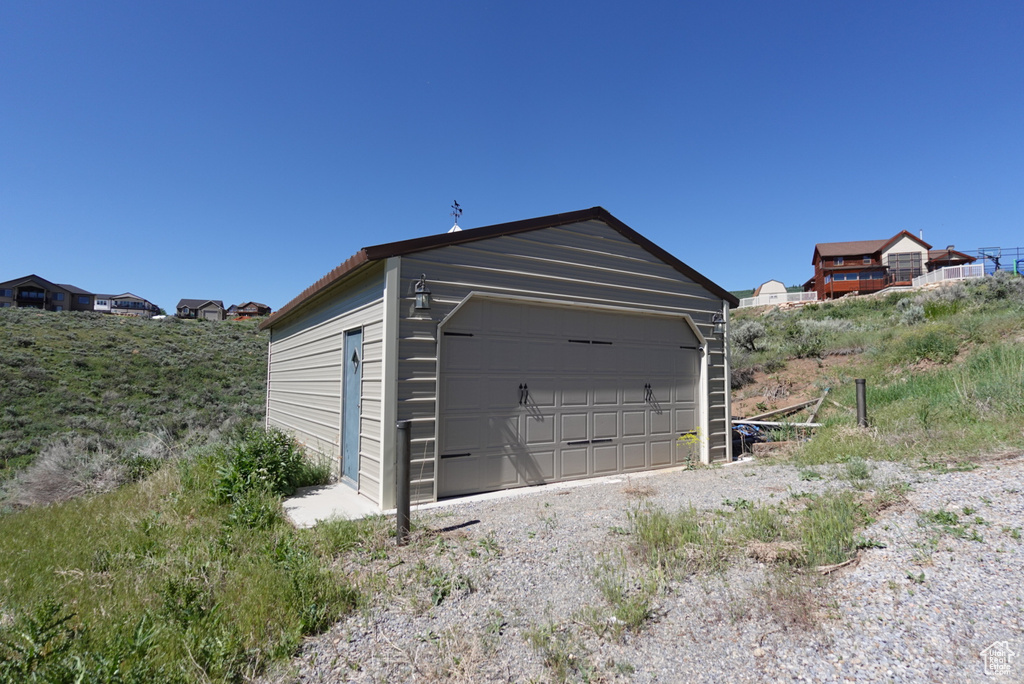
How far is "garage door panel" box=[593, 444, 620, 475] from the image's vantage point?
7070mm

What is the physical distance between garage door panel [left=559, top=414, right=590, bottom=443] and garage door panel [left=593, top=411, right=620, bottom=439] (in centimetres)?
17

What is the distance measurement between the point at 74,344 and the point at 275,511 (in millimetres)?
24999

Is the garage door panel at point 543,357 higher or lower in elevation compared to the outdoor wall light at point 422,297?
lower

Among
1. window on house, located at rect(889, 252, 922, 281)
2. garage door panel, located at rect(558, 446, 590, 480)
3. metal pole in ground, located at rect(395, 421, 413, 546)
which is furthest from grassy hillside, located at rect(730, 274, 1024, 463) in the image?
window on house, located at rect(889, 252, 922, 281)

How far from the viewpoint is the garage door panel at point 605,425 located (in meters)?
7.09

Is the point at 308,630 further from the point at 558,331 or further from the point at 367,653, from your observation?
the point at 558,331

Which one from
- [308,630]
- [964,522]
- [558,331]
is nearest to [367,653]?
[308,630]

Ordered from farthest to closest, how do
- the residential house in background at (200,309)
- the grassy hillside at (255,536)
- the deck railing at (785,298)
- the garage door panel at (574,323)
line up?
the residential house in background at (200,309)
the deck railing at (785,298)
the garage door panel at (574,323)
the grassy hillside at (255,536)

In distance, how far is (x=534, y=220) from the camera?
643 centimetres

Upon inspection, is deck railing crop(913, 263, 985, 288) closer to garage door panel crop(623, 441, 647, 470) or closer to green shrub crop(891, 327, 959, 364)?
green shrub crop(891, 327, 959, 364)

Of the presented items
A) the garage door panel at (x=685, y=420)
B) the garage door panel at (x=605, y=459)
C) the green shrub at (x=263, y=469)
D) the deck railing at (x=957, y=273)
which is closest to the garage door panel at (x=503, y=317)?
the garage door panel at (x=605, y=459)

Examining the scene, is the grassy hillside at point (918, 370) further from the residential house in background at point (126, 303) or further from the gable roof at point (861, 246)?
the residential house in background at point (126, 303)

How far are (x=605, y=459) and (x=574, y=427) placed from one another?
0.75m

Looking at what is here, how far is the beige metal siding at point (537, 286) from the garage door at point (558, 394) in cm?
22
